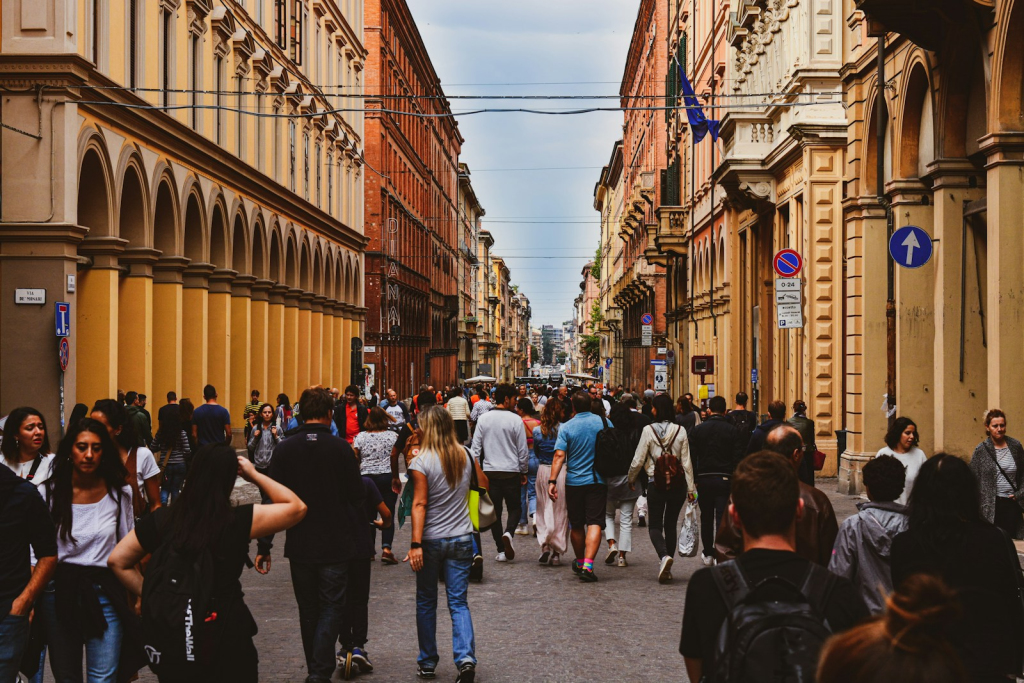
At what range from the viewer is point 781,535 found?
407 cm

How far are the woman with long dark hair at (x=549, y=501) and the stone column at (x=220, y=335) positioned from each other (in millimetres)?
17830

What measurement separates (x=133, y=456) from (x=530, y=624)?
3.69m

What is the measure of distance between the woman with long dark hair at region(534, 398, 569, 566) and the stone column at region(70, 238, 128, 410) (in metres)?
10.2

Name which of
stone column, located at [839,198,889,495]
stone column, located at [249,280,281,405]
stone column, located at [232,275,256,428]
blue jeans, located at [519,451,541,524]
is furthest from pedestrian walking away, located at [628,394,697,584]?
stone column, located at [249,280,281,405]

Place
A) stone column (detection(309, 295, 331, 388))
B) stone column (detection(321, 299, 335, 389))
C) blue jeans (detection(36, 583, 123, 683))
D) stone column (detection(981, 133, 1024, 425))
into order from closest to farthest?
1. blue jeans (detection(36, 583, 123, 683))
2. stone column (detection(981, 133, 1024, 425))
3. stone column (detection(309, 295, 331, 388))
4. stone column (detection(321, 299, 335, 389))

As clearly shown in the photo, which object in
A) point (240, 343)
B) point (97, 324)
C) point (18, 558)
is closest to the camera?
point (18, 558)

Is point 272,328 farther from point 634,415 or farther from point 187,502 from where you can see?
point 187,502

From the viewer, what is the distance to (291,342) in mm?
41219

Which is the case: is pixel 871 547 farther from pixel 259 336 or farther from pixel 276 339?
pixel 276 339

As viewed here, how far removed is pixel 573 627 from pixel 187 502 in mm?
5733

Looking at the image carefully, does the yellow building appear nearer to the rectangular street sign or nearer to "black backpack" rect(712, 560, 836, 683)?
the rectangular street sign

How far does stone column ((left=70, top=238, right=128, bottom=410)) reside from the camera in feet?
75.4

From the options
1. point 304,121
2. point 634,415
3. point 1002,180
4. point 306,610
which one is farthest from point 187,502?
point 304,121

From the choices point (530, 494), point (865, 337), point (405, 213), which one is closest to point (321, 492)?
point (530, 494)
